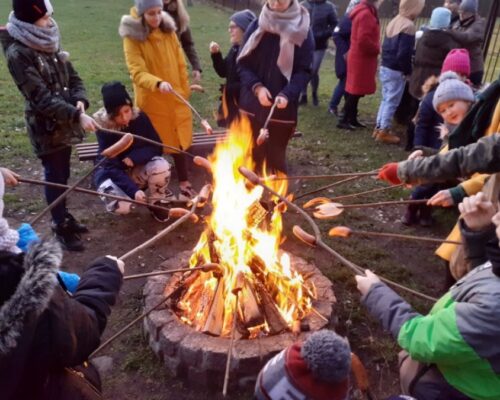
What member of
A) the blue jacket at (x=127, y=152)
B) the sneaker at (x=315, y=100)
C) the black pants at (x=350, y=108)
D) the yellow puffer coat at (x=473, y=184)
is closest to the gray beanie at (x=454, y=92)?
the yellow puffer coat at (x=473, y=184)

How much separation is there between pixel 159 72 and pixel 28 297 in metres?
4.00

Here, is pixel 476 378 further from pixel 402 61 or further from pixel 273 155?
pixel 402 61

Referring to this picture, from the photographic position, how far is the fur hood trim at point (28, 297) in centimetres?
171

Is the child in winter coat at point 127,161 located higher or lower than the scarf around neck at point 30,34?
lower

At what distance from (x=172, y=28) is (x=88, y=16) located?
1548cm

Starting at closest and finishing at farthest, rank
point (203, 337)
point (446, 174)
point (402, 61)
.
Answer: point (446, 174) → point (203, 337) → point (402, 61)

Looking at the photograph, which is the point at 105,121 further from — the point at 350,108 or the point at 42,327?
the point at 350,108

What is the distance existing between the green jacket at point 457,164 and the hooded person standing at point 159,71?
2.73m

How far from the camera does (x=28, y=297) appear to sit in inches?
67.8

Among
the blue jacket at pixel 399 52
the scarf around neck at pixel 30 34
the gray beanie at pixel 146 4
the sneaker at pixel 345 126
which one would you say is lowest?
the sneaker at pixel 345 126

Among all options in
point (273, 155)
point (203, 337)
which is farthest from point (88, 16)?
point (203, 337)

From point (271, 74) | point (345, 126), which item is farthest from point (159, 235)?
point (345, 126)

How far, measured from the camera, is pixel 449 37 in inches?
270

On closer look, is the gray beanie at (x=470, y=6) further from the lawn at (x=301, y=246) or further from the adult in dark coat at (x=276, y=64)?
the adult in dark coat at (x=276, y=64)
